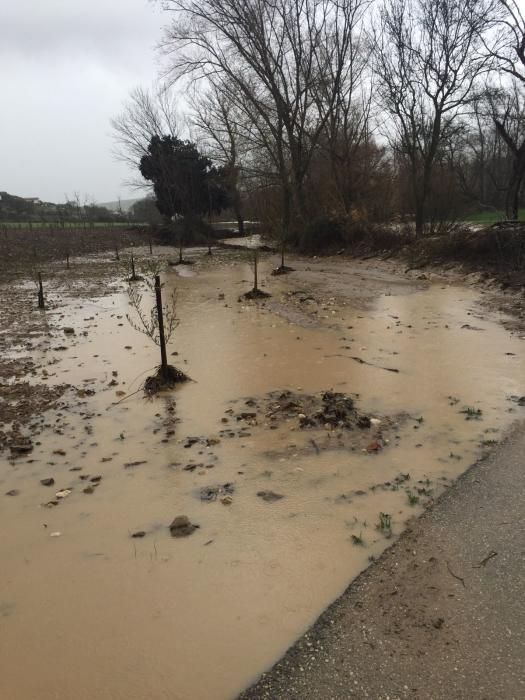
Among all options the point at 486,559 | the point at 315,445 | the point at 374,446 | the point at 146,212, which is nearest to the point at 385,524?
the point at 486,559

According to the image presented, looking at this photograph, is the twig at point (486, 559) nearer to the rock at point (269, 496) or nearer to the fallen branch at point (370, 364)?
the rock at point (269, 496)

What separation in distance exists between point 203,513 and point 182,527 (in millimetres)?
236

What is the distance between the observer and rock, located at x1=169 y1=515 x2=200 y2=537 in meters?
3.62

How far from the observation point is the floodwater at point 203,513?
8.73 ft

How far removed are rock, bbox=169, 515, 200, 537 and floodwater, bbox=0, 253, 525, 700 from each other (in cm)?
6

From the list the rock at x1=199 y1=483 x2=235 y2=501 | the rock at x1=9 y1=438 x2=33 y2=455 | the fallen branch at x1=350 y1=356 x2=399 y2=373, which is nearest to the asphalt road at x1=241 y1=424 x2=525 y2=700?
the rock at x1=199 y1=483 x2=235 y2=501

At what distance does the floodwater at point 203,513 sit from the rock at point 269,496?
60mm

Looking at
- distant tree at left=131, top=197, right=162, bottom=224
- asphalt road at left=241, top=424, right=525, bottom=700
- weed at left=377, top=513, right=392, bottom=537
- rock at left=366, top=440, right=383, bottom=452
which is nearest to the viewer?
asphalt road at left=241, top=424, right=525, bottom=700

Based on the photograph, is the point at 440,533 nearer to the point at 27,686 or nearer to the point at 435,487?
the point at 435,487

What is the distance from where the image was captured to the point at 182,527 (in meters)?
3.68

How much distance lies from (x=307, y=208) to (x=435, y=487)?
944 inches

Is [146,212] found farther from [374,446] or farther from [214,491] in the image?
[214,491]

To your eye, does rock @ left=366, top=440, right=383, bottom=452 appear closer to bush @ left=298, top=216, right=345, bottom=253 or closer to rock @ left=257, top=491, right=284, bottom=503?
rock @ left=257, top=491, right=284, bottom=503

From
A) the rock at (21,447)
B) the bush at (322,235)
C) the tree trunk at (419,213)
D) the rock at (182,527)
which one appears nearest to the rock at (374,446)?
the rock at (182,527)
